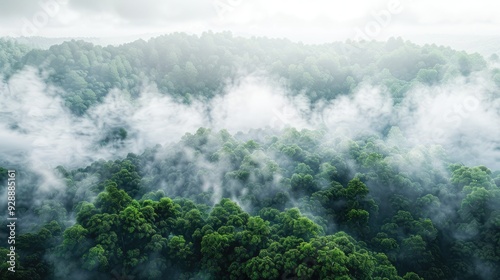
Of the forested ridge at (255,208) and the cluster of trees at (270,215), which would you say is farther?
the forested ridge at (255,208)

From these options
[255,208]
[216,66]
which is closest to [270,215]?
[255,208]

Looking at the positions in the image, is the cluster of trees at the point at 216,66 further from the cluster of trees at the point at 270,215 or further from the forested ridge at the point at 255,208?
the cluster of trees at the point at 270,215

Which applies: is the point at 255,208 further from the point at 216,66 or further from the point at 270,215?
the point at 216,66

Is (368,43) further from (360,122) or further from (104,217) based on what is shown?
(104,217)

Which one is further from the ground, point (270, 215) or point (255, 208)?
point (270, 215)

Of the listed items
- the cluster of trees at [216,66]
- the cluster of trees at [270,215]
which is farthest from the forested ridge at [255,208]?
Answer: the cluster of trees at [216,66]

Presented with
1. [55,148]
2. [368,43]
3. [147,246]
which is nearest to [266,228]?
[147,246]
